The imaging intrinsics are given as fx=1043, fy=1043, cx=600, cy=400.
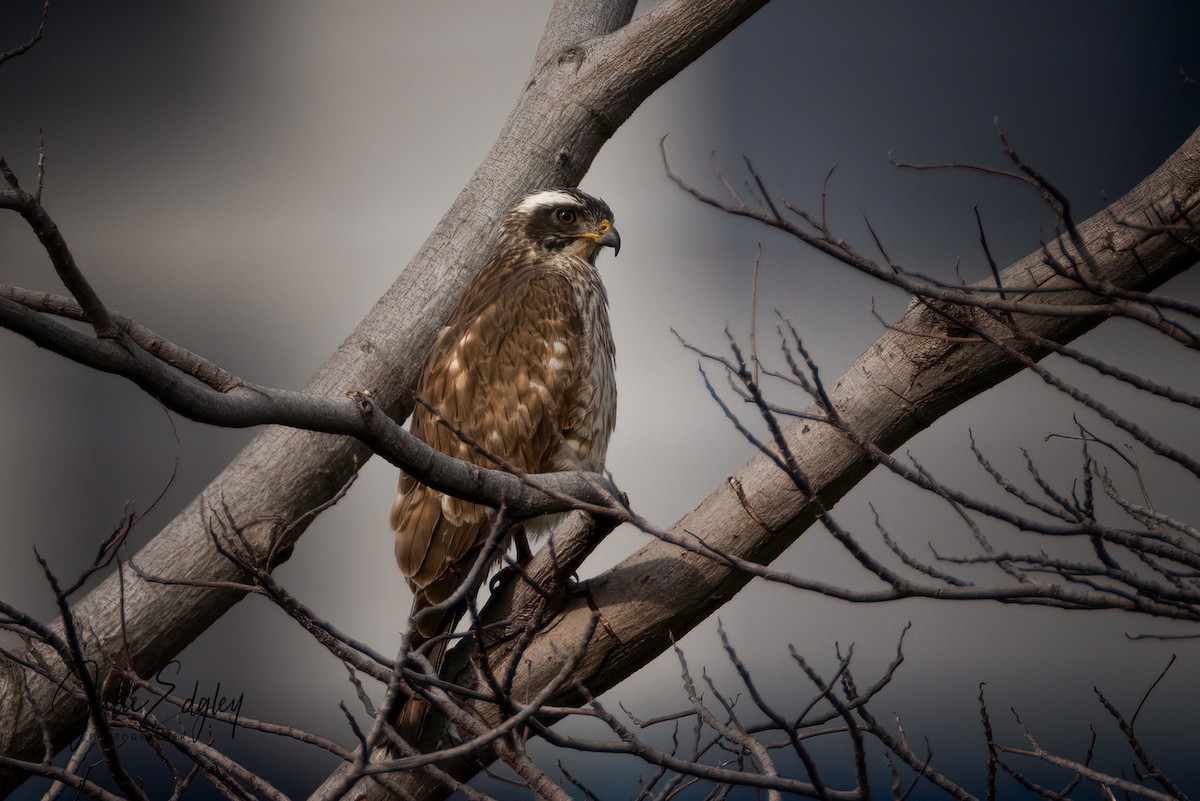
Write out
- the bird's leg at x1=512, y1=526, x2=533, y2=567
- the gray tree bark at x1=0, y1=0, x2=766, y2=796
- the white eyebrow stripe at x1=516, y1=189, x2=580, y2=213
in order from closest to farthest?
the gray tree bark at x1=0, y1=0, x2=766, y2=796 < the bird's leg at x1=512, y1=526, x2=533, y2=567 < the white eyebrow stripe at x1=516, y1=189, x2=580, y2=213

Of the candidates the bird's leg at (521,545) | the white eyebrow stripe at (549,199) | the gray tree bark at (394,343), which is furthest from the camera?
the white eyebrow stripe at (549,199)

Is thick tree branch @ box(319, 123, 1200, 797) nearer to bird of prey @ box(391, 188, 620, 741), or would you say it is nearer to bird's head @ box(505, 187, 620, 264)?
bird of prey @ box(391, 188, 620, 741)

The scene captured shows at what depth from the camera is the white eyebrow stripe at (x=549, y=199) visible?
3117 mm

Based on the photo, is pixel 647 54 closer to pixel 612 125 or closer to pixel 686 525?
pixel 612 125

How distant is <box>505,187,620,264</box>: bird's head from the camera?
10.3ft

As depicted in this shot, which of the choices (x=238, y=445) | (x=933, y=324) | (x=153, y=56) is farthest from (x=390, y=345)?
(x=153, y=56)

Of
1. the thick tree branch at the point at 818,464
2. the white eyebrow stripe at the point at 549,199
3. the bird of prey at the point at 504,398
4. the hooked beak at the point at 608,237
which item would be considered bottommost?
the thick tree branch at the point at 818,464

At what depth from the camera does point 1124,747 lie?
4492 millimetres

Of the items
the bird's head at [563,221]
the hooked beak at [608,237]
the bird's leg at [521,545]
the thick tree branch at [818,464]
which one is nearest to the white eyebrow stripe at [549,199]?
the bird's head at [563,221]

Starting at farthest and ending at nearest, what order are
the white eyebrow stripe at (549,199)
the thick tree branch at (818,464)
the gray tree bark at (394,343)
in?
1. the white eyebrow stripe at (549,199)
2. the gray tree bark at (394,343)
3. the thick tree branch at (818,464)

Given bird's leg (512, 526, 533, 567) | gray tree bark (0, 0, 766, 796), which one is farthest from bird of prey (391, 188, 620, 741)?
gray tree bark (0, 0, 766, 796)

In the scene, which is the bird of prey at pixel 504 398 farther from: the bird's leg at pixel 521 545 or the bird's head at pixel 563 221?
the bird's head at pixel 563 221

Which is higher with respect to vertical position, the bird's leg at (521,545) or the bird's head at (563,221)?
the bird's head at (563,221)

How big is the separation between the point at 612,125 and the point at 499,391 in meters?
0.92
